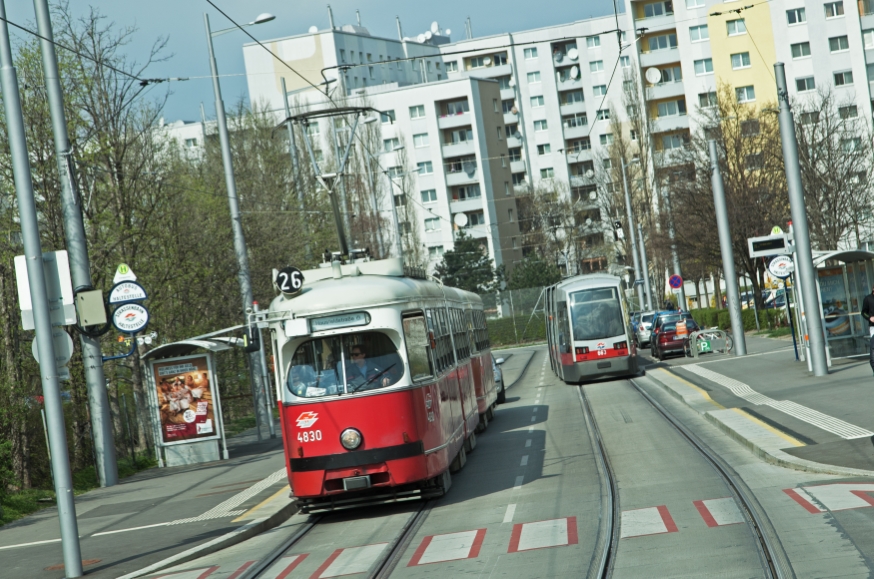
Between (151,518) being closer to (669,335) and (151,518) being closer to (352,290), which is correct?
(352,290)

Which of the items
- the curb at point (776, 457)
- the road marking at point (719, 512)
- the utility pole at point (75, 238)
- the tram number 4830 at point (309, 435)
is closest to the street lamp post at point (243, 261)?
the utility pole at point (75, 238)

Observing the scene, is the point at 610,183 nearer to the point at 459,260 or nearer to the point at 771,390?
the point at 459,260

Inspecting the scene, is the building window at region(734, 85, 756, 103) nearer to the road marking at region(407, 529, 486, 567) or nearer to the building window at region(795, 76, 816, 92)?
the building window at region(795, 76, 816, 92)

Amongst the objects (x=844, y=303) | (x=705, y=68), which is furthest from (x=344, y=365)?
(x=705, y=68)

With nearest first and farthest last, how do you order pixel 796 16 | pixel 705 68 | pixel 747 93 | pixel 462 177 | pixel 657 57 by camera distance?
pixel 796 16 < pixel 747 93 < pixel 705 68 < pixel 657 57 < pixel 462 177

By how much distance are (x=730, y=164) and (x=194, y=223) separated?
32.5 metres

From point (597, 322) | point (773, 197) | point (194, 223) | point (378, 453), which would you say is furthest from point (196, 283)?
point (773, 197)

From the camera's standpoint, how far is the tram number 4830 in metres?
12.5

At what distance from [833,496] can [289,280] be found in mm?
6536

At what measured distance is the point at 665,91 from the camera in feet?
290

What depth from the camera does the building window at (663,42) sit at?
88438 millimetres

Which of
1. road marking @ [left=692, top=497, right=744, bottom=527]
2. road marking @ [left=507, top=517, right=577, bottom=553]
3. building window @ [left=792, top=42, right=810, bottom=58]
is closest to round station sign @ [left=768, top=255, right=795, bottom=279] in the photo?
road marking @ [left=692, top=497, right=744, bottom=527]

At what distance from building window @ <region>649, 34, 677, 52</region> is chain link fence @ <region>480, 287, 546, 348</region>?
27.2 m

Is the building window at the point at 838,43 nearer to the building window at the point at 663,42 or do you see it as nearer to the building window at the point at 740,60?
the building window at the point at 740,60
